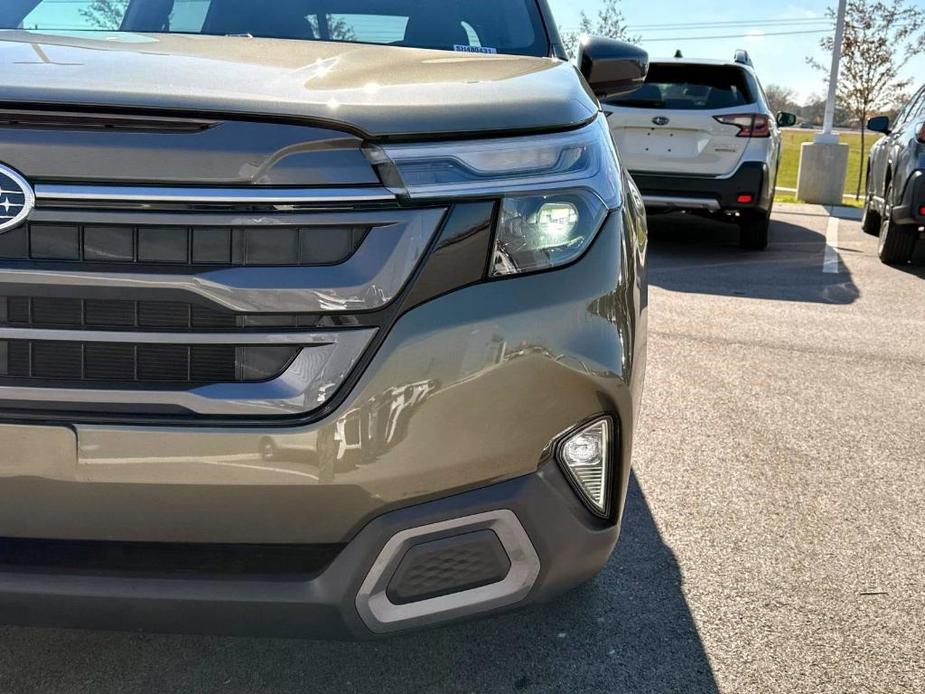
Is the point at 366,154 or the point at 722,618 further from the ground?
the point at 366,154

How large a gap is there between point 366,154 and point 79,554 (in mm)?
841

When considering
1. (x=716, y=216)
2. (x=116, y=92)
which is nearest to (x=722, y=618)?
(x=116, y=92)

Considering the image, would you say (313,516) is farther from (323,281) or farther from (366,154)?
(366,154)

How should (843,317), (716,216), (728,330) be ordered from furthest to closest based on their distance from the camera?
(716,216), (843,317), (728,330)

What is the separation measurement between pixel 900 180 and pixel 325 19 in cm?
581

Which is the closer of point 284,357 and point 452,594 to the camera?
point 284,357

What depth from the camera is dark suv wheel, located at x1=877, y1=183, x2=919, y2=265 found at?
7.49m

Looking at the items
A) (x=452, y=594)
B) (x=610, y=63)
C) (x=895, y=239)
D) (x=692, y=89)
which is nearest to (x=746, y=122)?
(x=692, y=89)

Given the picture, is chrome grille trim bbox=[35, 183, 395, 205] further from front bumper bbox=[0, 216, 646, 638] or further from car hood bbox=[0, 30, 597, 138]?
front bumper bbox=[0, 216, 646, 638]

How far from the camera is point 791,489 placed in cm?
305

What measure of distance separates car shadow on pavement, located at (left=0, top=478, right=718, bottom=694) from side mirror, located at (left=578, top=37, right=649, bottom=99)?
5.32 ft

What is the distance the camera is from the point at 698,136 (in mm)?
7586

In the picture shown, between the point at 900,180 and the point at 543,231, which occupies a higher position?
the point at 543,231

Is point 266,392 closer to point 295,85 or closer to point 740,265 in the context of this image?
point 295,85
